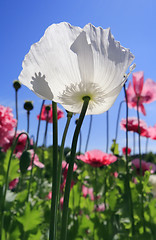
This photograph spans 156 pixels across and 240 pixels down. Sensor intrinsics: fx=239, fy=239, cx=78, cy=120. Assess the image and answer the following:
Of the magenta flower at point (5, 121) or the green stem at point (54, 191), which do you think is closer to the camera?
the green stem at point (54, 191)

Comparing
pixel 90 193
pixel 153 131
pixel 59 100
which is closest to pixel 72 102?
pixel 59 100

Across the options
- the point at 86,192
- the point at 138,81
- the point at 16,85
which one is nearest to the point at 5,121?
the point at 16,85

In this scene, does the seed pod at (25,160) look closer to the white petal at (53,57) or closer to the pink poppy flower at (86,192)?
the white petal at (53,57)

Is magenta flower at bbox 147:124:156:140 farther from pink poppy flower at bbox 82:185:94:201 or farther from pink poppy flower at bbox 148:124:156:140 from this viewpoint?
pink poppy flower at bbox 82:185:94:201

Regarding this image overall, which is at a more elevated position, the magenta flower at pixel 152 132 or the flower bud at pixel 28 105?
the flower bud at pixel 28 105

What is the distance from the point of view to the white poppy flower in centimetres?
40

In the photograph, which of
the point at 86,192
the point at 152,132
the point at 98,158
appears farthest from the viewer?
the point at 86,192

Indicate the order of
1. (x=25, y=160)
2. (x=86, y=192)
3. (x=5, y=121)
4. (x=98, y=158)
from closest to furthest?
(x=25, y=160), (x=98, y=158), (x=5, y=121), (x=86, y=192)

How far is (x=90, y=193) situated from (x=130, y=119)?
1149 mm

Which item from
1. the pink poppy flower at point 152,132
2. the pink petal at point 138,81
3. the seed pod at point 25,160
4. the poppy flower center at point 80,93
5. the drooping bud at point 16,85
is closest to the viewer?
the poppy flower center at point 80,93

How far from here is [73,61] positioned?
43 cm

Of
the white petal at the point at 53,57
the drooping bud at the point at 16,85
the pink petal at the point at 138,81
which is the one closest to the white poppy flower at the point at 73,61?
the white petal at the point at 53,57

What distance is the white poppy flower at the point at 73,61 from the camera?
0.40 metres

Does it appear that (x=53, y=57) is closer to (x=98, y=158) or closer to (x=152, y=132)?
(x=98, y=158)
